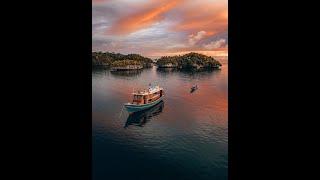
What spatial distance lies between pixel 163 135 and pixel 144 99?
3175 mm

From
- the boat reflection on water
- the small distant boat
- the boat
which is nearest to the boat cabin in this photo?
the boat

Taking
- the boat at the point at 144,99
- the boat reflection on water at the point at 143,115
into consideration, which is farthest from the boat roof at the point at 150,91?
the boat reflection on water at the point at 143,115

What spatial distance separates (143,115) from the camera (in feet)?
86.2

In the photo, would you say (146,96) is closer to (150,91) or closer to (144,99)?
(144,99)

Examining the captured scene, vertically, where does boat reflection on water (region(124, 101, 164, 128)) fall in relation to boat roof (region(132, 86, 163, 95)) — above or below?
below

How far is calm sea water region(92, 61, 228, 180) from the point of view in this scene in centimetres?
2145

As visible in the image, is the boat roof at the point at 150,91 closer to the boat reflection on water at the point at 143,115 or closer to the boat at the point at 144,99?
the boat at the point at 144,99

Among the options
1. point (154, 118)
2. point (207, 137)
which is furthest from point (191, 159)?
point (154, 118)

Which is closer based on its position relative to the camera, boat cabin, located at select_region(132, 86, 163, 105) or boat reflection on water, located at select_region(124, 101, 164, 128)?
boat cabin, located at select_region(132, 86, 163, 105)

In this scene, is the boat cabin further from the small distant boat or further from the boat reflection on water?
the small distant boat

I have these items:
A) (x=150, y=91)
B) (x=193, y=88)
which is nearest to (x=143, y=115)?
(x=150, y=91)

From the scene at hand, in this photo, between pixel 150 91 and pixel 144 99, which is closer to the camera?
pixel 144 99

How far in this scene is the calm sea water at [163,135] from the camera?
70.4 feet
